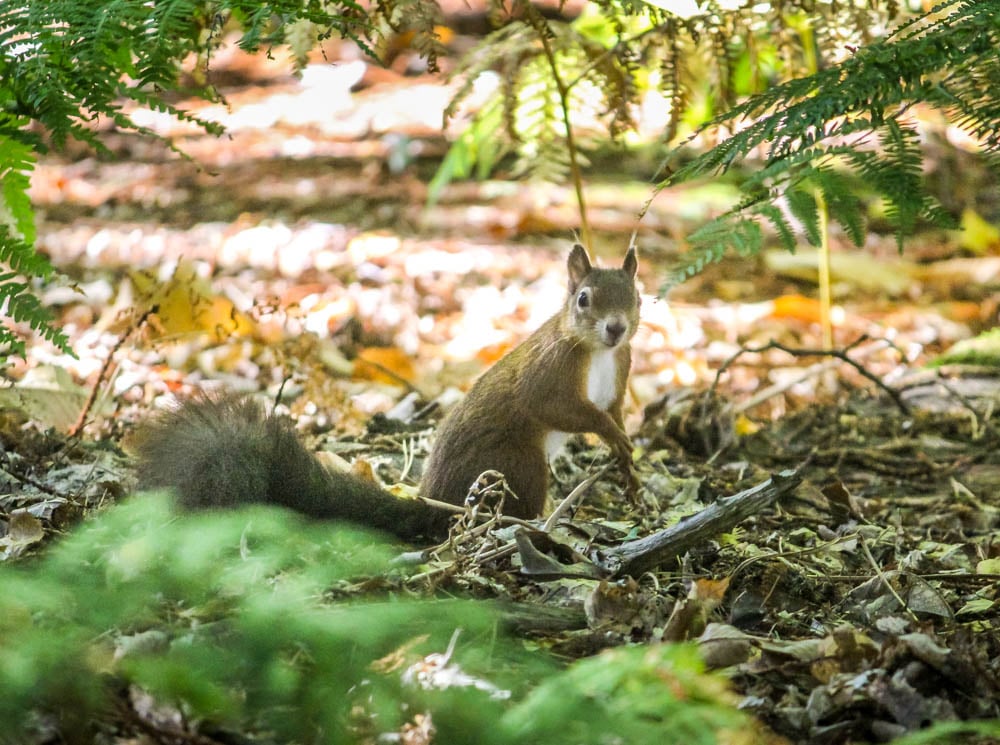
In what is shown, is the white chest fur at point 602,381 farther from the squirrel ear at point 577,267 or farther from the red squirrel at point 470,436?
the squirrel ear at point 577,267

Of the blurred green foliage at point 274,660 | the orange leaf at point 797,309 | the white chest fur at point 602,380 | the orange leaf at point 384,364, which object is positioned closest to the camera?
the blurred green foliage at point 274,660

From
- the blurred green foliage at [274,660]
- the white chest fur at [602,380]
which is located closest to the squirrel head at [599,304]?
the white chest fur at [602,380]

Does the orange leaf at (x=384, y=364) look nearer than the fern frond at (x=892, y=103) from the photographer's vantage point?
No

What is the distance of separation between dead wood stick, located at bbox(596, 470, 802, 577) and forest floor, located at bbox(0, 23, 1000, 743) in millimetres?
56

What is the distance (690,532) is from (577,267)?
149cm

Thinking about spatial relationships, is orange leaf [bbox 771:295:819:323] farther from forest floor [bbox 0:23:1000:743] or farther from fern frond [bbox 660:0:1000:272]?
fern frond [bbox 660:0:1000:272]

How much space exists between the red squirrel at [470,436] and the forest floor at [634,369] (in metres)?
0.25

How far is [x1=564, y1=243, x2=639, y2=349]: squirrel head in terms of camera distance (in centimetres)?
361

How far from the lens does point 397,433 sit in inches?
155

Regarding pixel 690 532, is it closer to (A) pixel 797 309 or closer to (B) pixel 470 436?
(B) pixel 470 436

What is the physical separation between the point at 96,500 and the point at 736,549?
1.61 metres

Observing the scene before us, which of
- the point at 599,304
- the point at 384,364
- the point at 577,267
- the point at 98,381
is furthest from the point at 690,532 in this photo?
the point at 384,364

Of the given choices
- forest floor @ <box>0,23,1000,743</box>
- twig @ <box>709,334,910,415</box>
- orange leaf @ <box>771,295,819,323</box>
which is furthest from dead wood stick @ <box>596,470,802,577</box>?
orange leaf @ <box>771,295,819,323</box>

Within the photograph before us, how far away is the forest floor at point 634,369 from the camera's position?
2.27 meters
